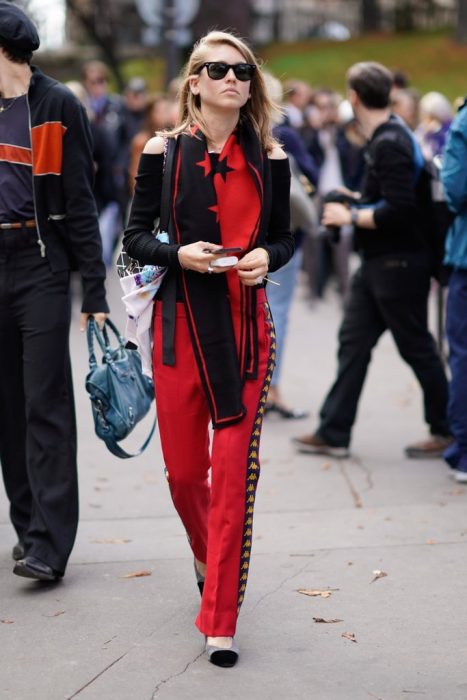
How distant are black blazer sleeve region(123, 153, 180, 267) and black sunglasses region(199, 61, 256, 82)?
1.03 ft

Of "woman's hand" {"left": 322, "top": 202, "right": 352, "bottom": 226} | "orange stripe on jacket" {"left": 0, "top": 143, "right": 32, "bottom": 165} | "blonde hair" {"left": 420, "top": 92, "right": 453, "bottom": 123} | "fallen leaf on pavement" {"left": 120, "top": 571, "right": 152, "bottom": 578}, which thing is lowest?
"fallen leaf on pavement" {"left": 120, "top": 571, "right": 152, "bottom": 578}

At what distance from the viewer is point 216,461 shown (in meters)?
4.20

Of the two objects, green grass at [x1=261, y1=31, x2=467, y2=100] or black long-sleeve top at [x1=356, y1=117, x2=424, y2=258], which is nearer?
black long-sleeve top at [x1=356, y1=117, x2=424, y2=258]

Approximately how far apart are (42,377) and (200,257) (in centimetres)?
118

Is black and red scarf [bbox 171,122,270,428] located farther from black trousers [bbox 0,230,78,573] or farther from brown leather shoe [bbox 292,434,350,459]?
brown leather shoe [bbox 292,434,350,459]

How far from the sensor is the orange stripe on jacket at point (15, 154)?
4.93 meters

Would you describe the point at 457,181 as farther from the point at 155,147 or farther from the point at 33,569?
the point at 33,569

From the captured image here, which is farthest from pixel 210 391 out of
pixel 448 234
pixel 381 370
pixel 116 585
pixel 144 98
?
pixel 144 98

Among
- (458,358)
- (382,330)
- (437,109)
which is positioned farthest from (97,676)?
(437,109)

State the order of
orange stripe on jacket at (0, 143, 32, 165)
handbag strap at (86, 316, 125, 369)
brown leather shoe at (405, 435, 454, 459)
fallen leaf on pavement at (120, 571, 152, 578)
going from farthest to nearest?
1. brown leather shoe at (405, 435, 454, 459)
2. fallen leaf on pavement at (120, 571, 152, 578)
3. handbag strap at (86, 316, 125, 369)
4. orange stripe on jacket at (0, 143, 32, 165)

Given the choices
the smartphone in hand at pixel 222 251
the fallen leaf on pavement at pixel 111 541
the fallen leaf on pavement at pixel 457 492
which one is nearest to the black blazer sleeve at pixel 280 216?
the smartphone in hand at pixel 222 251

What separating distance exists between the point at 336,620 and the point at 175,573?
0.84m

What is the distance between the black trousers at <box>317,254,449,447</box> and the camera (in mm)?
6934

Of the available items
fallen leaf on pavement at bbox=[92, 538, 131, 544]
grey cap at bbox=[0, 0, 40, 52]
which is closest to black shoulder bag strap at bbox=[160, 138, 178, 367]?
grey cap at bbox=[0, 0, 40, 52]
